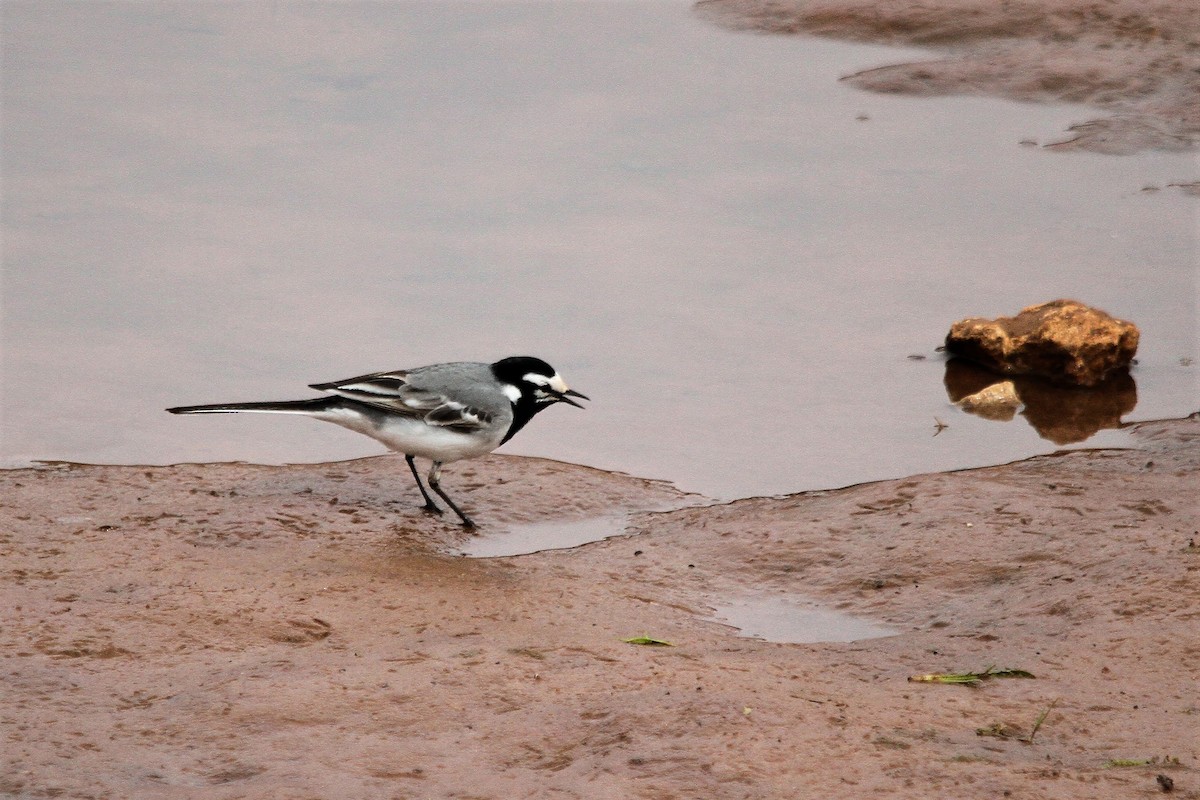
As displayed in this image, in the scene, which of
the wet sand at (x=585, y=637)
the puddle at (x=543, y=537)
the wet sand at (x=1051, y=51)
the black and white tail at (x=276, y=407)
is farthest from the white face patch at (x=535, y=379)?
the wet sand at (x=1051, y=51)

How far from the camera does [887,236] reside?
11594 millimetres

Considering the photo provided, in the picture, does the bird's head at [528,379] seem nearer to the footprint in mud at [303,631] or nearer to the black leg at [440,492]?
the black leg at [440,492]

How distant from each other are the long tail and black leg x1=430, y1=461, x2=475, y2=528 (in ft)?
2.09

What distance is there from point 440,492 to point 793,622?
7.14ft

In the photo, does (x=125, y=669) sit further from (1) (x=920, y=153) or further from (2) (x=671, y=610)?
(1) (x=920, y=153)

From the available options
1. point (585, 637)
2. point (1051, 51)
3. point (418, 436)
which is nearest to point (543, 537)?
point (418, 436)

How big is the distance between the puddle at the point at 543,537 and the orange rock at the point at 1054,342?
3089mm

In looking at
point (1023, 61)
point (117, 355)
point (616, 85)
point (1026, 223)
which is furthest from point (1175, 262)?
point (117, 355)

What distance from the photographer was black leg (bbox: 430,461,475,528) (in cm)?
803

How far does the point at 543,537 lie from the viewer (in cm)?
791

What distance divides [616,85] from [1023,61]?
4.11m

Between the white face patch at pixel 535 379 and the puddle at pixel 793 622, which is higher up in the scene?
the white face patch at pixel 535 379

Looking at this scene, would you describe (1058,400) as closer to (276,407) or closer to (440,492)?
(440,492)

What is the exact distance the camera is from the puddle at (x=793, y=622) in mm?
6809
